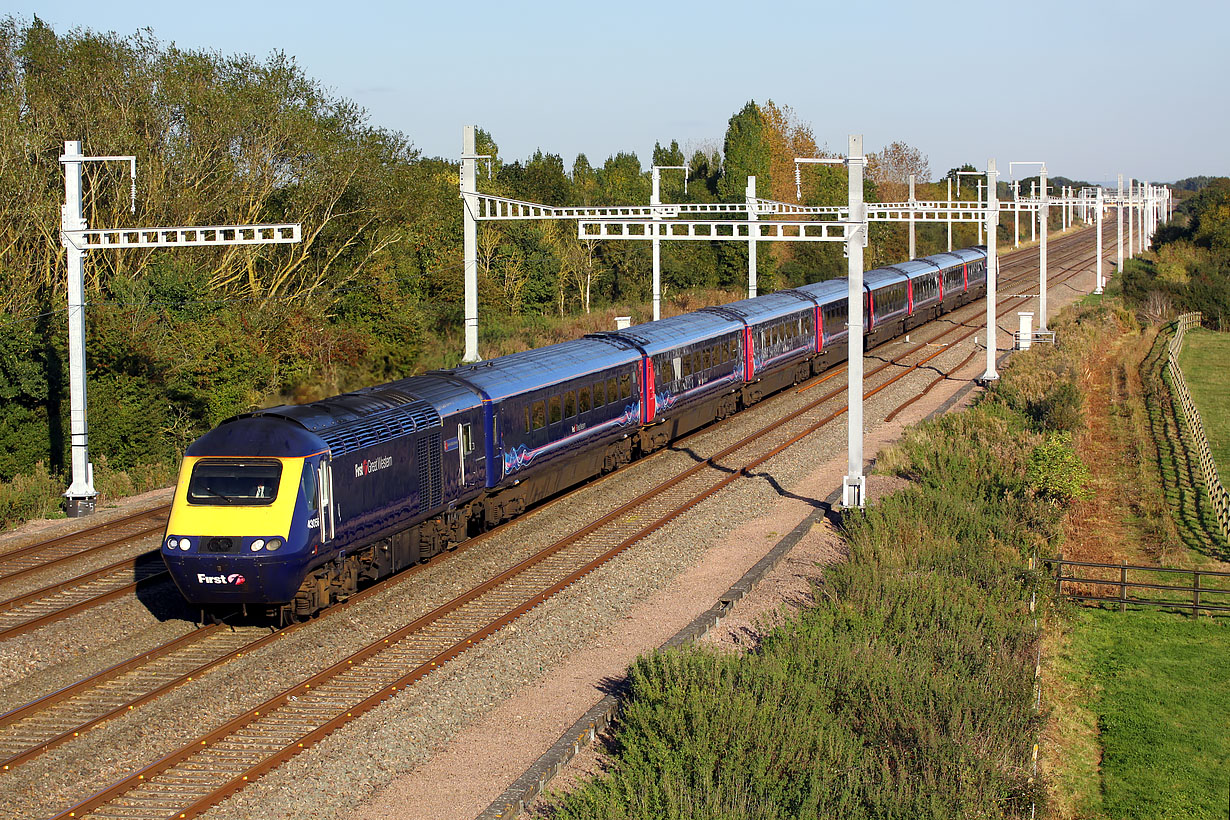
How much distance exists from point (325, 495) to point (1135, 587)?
42.2ft

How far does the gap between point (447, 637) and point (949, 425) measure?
17453 mm

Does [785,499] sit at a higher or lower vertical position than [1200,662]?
higher

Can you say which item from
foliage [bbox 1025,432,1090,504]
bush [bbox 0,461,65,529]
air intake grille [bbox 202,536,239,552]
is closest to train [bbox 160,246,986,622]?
air intake grille [bbox 202,536,239,552]

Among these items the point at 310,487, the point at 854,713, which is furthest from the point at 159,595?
the point at 854,713

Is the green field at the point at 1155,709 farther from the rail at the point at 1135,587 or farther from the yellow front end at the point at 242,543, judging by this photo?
the yellow front end at the point at 242,543

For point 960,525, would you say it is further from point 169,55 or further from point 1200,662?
point 169,55

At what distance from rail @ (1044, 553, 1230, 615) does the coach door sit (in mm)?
10880

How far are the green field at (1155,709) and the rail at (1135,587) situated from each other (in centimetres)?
26

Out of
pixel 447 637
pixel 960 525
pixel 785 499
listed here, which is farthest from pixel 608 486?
pixel 447 637

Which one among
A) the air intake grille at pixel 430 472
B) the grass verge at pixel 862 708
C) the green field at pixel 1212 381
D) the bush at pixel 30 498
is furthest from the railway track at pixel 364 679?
the green field at pixel 1212 381

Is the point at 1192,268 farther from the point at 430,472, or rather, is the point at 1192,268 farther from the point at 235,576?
the point at 235,576

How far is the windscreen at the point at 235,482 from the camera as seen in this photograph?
14.7 m

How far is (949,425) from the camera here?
95.3 ft

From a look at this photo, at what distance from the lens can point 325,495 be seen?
15109mm
